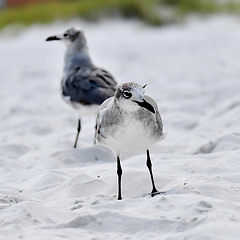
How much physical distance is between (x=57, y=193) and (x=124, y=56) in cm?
924

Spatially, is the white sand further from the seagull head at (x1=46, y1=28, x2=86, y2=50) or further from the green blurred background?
the green blurred background

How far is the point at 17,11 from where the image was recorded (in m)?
18.4

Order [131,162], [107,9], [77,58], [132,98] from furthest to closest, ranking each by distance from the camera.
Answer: [107,9], [77,58], [131,162], [132,98]

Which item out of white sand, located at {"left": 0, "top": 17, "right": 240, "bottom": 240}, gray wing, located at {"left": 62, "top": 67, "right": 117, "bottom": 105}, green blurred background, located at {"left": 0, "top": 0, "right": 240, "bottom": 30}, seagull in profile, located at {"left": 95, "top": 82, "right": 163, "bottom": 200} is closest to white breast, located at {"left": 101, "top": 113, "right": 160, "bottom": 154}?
seagull in profile, located at {"left": 95, "top": 82, "right": 163, "bottom": 200}

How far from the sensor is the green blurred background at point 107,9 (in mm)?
18297

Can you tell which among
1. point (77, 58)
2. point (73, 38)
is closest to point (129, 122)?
point (77, 58)

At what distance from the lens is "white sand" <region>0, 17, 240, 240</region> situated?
3.71 metres

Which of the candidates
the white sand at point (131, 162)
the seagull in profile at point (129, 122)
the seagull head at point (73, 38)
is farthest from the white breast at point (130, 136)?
the seagull head at point (73, 38)

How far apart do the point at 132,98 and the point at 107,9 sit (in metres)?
15.3

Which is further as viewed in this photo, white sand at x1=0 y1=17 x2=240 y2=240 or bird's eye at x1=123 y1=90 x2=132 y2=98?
bird's eye at x1=123 y1=90 x2=132 y2=98

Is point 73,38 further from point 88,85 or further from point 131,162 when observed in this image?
point 131,162

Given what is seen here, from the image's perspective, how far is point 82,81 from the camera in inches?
260

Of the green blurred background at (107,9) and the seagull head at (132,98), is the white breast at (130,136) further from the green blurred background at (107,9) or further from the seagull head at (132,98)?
the green blurred background at (107,9)

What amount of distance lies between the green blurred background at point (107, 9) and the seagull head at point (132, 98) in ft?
47.0
